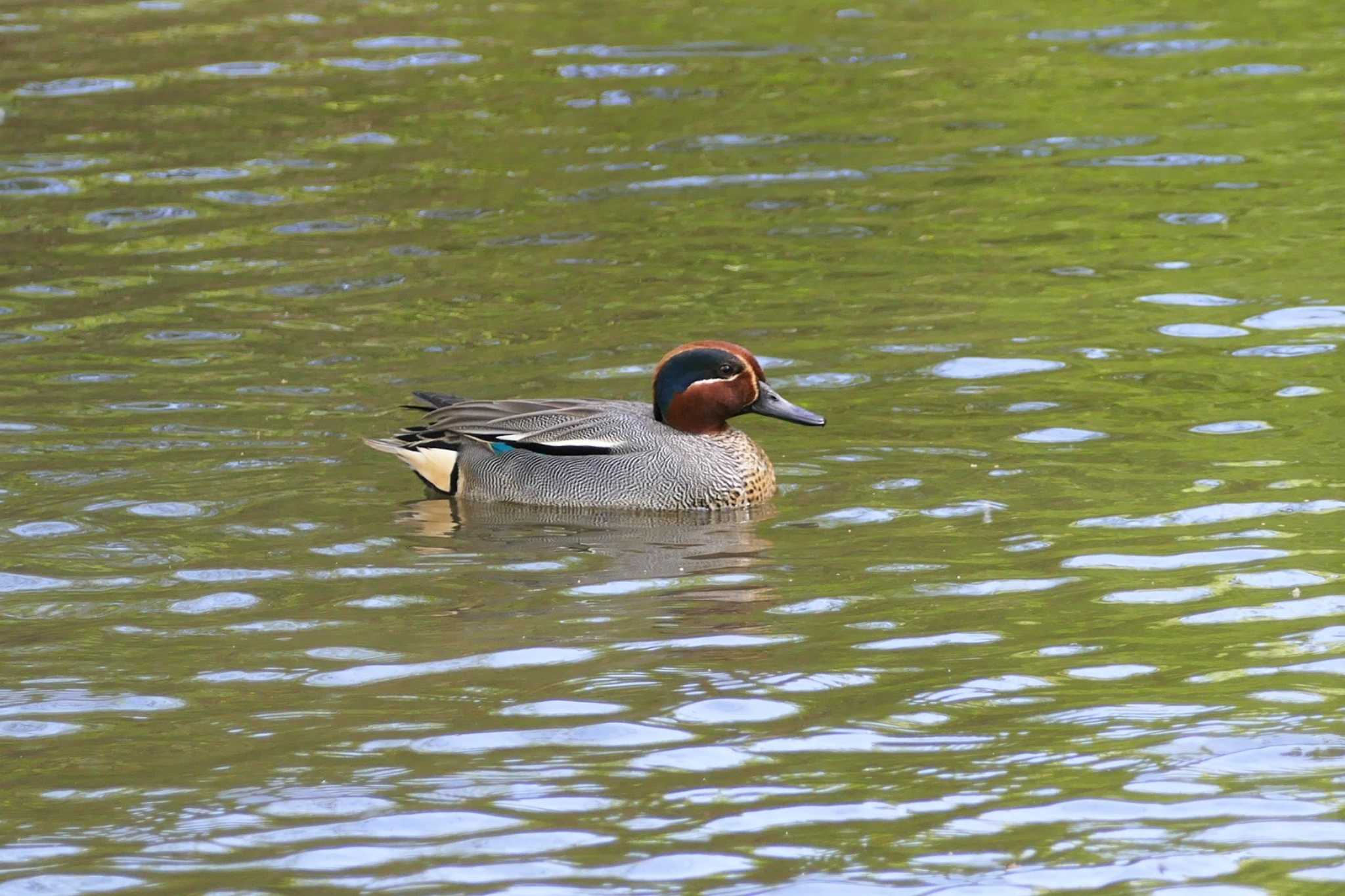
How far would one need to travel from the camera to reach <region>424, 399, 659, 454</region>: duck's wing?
11.3 meters

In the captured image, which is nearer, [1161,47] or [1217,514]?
[1217,514]

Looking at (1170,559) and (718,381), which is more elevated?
(718,381)

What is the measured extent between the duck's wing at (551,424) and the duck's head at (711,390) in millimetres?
170

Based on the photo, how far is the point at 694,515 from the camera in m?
11.2

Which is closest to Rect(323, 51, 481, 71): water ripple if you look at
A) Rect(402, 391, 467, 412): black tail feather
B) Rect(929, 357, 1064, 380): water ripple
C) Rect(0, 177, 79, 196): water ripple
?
Rect(0, 177, 79, 196): water ripple

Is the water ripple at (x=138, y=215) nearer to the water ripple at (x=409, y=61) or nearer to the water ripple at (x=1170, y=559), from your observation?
the water ripple at (x=409, y=61)

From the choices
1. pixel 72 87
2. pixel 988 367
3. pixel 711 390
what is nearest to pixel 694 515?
pixel 711 390

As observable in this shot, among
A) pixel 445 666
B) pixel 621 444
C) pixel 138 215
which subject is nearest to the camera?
pixel 445 666

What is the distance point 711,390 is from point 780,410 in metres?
0.38

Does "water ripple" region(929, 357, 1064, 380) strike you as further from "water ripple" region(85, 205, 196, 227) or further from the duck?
"water ripple" region(85, 205, 196, 227)

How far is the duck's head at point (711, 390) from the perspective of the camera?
11398 mm

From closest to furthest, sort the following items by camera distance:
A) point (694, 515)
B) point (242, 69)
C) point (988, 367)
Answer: point (694, 515) → point (988, 367) → point (242, 69)

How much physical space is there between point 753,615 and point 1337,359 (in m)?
4.96

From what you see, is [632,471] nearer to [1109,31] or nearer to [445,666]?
[445,666]
